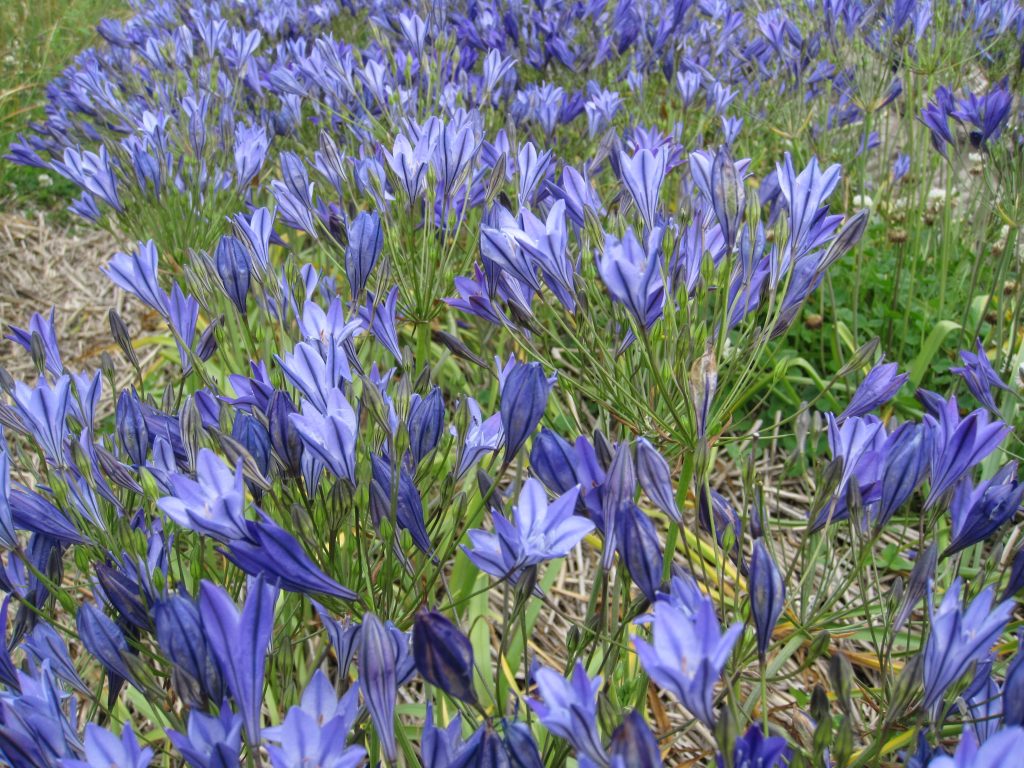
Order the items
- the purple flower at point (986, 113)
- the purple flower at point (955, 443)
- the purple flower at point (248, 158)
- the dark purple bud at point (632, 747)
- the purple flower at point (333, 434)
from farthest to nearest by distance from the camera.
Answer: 1. the purple flower at point (248, 158)
2. the purple flower at point (986, 113)
3. the purple flower at point (955, 443)
4. the purple flower at point (333, 434)
5. the dark purple bud at point (632, 747)

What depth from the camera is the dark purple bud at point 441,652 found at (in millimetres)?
899

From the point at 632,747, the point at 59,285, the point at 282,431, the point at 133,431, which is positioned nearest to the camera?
the point at 632,747

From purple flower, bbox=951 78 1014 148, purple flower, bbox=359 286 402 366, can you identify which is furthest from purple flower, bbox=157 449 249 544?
purple flower, bbox=951 78 1014 148

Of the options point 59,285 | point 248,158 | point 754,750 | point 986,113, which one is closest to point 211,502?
point 754,750

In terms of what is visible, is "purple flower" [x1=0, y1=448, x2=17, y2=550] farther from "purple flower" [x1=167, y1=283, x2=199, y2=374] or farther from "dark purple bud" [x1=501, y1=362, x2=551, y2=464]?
"dark purple bud" [x1=501, y1=362, x2=551, y2=464]

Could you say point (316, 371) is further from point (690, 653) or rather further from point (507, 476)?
point (507, 476)

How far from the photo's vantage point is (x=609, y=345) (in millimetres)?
1896

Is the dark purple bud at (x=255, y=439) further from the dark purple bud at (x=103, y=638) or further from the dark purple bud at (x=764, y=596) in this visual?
the dark purple bud at (x=764, y=596)

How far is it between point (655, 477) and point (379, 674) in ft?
1.57

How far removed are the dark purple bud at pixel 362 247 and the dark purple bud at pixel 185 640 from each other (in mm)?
920

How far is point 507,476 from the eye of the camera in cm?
283

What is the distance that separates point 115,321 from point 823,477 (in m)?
1.38

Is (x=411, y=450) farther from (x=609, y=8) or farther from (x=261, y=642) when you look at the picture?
(x=609, y=8)

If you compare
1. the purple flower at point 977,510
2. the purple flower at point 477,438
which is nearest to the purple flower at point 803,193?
the purple flower at point 977,510
